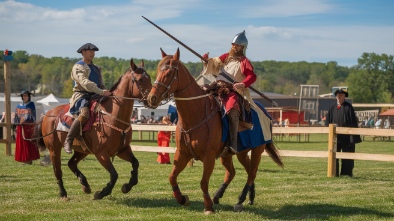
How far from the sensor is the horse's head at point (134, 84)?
417 inches

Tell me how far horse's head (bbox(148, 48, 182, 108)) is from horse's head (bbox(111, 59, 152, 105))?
1.36 m

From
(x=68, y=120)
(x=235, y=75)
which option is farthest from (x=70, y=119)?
(x=235, y=75)

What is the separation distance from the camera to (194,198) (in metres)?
11.2

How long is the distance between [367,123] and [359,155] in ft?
132

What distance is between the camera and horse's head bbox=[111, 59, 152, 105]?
34.8 feet

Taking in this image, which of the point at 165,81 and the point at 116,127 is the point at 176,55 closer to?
the point at 165,81

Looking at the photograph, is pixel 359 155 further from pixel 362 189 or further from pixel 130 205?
pixel 130 205

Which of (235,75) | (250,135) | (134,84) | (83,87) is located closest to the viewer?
(235,75)

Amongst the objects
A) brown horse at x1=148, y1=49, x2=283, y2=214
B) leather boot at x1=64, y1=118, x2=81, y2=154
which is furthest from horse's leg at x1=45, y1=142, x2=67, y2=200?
brown horse at x1=148, y1=49, x2=283, y2=214

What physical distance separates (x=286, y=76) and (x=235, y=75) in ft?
600

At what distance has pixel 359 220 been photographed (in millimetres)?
9125

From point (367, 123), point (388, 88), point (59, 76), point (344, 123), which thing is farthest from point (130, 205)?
point (59, 76)

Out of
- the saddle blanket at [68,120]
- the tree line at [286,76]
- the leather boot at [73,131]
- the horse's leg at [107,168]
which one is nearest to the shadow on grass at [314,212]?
the horse's leg at [107,168]

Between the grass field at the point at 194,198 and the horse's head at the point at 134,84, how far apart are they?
5.99ft
